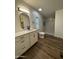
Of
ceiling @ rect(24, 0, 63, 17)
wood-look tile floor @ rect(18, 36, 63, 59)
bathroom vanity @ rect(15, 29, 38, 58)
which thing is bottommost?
wood-look tile floor @ rect(18, 36, 63, 59)

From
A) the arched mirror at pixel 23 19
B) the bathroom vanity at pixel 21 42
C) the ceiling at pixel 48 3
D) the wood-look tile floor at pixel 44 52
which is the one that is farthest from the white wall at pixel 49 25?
the bathroom vanity at pixel 21 42

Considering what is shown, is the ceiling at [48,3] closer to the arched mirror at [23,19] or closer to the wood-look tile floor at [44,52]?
the arched mirror at [23,19]

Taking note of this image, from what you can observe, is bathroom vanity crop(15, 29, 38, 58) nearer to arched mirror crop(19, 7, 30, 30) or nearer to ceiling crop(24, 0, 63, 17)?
arched mirror crop(19, 7, 30, 30)

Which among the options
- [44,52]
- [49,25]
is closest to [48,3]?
[44,52]

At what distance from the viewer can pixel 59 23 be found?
6844mm

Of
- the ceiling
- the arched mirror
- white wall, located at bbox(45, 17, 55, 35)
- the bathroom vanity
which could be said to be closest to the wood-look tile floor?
the bathroom vanity

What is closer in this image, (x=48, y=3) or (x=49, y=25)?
(x=48, y=3)

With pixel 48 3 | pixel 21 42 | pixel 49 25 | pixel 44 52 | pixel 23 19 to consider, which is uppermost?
pixel 48 3

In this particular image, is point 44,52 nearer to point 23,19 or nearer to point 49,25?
point 23,19

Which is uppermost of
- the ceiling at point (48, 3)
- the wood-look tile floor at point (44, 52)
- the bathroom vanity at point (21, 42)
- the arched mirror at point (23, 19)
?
the ceiling at point (48, 3)
